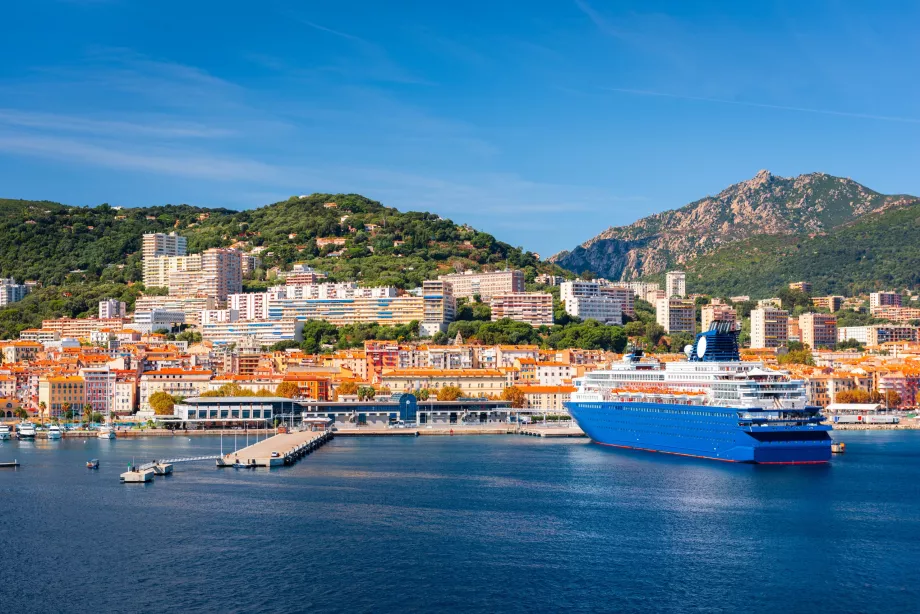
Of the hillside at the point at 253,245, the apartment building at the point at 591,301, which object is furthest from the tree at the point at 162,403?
the apartment building at the point at 591,301

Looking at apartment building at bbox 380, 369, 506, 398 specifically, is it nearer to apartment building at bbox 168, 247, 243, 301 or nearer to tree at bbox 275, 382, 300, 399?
tree at bbox 275, 382, 300, 399

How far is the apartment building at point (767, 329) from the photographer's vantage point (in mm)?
130000

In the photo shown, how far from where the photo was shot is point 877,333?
134250mm

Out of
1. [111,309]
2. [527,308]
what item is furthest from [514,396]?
[111,309]

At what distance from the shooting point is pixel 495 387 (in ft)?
294

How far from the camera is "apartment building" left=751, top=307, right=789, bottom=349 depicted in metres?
130

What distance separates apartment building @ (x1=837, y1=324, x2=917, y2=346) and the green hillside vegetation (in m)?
35.3

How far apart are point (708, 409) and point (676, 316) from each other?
77.6 metres

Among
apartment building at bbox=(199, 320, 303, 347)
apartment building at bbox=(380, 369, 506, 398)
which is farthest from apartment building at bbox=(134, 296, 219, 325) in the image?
apartment building at bbox=(380, 369, 506, 398)

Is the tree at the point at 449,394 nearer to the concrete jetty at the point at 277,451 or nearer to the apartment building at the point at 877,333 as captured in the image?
the concrete jetty at the point at 277,451

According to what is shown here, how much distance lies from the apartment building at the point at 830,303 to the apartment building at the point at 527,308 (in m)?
54.6

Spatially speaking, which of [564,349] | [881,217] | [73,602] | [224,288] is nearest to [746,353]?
[564,349]

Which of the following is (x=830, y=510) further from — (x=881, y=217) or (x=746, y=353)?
(x=881, y=217)

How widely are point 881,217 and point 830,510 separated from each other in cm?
17352
